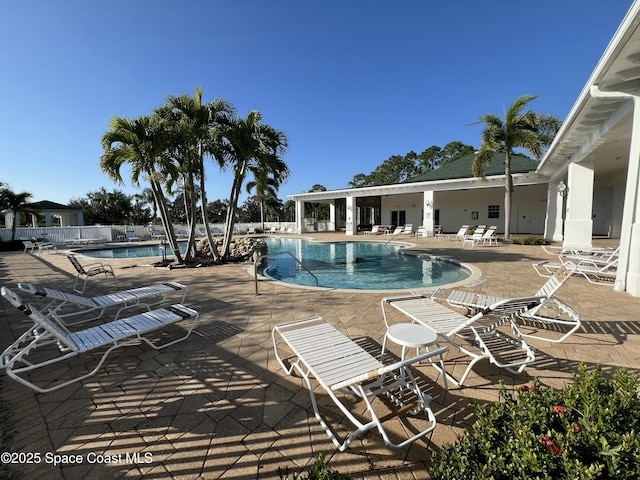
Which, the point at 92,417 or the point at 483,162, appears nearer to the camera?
the point at 92,417

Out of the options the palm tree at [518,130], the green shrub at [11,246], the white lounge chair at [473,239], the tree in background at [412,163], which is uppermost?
the tree in background at [412,163]

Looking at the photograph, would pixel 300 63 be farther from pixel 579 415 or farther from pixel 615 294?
pixel 579 415

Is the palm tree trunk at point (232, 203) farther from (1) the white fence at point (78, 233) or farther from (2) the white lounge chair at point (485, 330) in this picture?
(1) the white fence at point (78, 233)

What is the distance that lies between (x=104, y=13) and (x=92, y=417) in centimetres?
1025

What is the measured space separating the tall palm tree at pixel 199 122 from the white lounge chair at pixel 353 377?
27.8 feet

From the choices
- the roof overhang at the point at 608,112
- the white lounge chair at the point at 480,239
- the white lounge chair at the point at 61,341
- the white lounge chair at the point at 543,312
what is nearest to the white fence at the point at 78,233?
the white lounge chair at the point at 61,341

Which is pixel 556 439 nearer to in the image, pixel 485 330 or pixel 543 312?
pixel 485 330

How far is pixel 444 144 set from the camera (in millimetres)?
42875

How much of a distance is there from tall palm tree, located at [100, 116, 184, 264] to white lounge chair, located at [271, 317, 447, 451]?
8.56 metres

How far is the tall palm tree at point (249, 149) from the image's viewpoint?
964 centimetres

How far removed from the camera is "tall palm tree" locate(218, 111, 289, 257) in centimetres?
964

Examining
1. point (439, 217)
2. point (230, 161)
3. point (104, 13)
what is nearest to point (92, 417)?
point (230, 161)

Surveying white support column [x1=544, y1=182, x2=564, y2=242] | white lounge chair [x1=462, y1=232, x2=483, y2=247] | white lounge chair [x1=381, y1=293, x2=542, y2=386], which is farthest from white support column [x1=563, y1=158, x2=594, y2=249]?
white lounge chair [x1=381, y1=293, x2=542, y2=386]

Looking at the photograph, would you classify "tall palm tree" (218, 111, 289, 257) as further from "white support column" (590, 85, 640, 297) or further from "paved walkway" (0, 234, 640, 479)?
"white support column" (590, 85, 640, 297)
